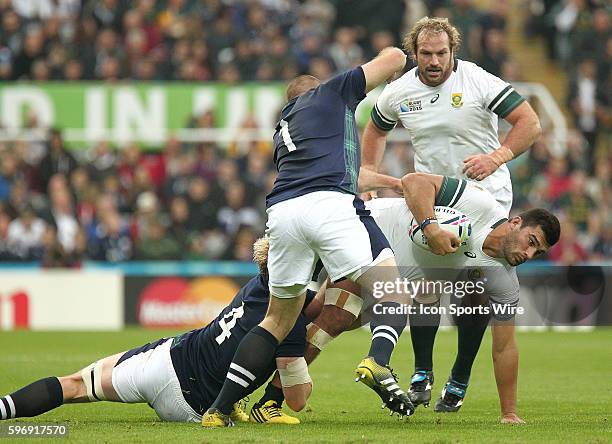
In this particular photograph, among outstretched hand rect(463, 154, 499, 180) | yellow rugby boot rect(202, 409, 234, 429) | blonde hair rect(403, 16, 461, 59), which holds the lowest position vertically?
yellow rugby boot rect(202, 409, 234, 429)

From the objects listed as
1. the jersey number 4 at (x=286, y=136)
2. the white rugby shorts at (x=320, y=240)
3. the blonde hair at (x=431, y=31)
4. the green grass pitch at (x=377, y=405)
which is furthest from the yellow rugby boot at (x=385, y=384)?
the blonde hair at (x=431, y=31)

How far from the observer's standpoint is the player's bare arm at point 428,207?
7633mm

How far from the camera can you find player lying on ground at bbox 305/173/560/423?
7566 millimetres

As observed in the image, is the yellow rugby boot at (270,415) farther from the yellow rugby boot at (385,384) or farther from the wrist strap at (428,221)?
the wrist strap at (428,221)

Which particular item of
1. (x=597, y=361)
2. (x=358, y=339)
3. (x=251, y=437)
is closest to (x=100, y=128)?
(x=358, y=339)

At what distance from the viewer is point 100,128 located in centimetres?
2066

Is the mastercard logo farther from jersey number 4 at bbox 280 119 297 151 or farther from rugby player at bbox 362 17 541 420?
jersey number 4 at bbox 280 119 297 151

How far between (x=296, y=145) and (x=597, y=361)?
6686mm

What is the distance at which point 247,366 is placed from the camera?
7250 millimetres

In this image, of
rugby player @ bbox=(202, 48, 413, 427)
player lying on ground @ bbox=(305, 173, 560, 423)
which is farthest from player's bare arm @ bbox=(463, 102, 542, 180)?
rugby player @ bbox=(202, 48, 413, 427)

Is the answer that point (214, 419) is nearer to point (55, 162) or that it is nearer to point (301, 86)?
point (301, 86)

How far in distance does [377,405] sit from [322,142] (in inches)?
97.2

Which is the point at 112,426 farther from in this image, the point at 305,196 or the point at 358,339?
the point at 358,339

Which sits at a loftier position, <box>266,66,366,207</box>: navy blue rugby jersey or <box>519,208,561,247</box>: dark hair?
<box>266,66,366,207</box>: navy blue rugby jersey
